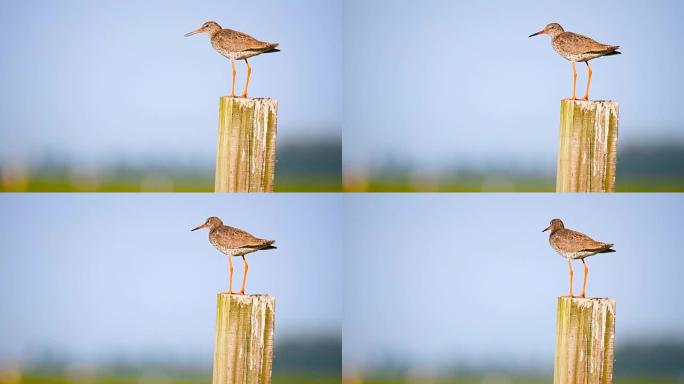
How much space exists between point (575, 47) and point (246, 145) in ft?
4.49

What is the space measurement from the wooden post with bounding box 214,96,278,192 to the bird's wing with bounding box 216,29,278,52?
207 mm

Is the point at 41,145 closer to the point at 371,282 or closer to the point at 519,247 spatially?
the point at 371,282

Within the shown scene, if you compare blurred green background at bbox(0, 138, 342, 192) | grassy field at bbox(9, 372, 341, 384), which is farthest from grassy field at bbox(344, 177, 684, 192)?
grassy field at bbox(9, 372, 341, 384)

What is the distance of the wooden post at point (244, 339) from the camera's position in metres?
3.84

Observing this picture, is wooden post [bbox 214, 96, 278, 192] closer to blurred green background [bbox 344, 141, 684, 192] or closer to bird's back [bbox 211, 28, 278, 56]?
bird's back [bbox 211, 28, 278, 56]

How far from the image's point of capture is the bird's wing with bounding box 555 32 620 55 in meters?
3.76

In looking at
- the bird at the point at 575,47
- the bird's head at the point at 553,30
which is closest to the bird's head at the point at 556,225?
the bird at the point at 575,47

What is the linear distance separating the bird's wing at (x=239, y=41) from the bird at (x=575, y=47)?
115cm

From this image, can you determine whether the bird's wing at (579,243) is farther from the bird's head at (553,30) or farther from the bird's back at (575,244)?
the bird's head at (553,30)

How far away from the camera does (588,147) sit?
379cm

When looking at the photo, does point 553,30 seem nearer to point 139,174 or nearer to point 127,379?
point 139,174

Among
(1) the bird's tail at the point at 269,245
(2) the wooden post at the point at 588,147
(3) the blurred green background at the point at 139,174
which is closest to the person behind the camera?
(3) the blurred green background at the point at 139,174

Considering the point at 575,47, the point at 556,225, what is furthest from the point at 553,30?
the point at 556,225

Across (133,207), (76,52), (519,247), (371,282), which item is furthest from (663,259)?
(76,52)
